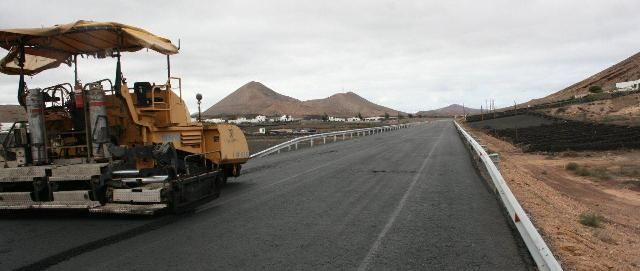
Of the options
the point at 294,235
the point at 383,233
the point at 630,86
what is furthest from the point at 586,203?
the point at 630,86

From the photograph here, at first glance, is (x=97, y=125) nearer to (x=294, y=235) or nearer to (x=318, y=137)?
(x=294, y=235)

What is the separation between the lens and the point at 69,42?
30.2ft

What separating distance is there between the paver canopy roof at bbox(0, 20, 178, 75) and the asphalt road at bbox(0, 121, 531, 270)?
2.86 m

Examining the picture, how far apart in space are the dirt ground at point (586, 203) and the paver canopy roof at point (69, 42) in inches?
277

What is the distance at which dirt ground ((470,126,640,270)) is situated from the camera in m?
6.75

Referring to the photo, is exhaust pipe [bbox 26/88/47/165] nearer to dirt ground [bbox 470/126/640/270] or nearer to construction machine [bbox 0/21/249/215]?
construction machine [bbox 0/21/249/215]

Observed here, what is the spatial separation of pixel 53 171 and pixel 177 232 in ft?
8.12

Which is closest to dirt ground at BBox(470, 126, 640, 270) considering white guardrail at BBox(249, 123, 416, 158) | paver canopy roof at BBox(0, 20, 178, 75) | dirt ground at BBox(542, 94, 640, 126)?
paver canopy roof at BBox(0, 20, 178, 75)

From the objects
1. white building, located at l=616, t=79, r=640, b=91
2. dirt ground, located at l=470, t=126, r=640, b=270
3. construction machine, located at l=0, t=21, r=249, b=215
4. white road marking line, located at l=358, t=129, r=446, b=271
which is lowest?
dirt ground, located at l=470, t=126, r=640, b=270

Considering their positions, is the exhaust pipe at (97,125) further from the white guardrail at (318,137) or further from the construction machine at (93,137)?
the white guardrail at (318,137)

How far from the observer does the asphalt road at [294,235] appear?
5898mm

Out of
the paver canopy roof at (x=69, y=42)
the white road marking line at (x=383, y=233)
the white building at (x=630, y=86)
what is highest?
the white building at (x=630, y=86)

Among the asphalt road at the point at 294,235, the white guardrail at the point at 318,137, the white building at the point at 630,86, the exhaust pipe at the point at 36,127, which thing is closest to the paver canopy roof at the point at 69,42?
the exhaust pipe at the point at 36,127

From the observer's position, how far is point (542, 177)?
18.0m
